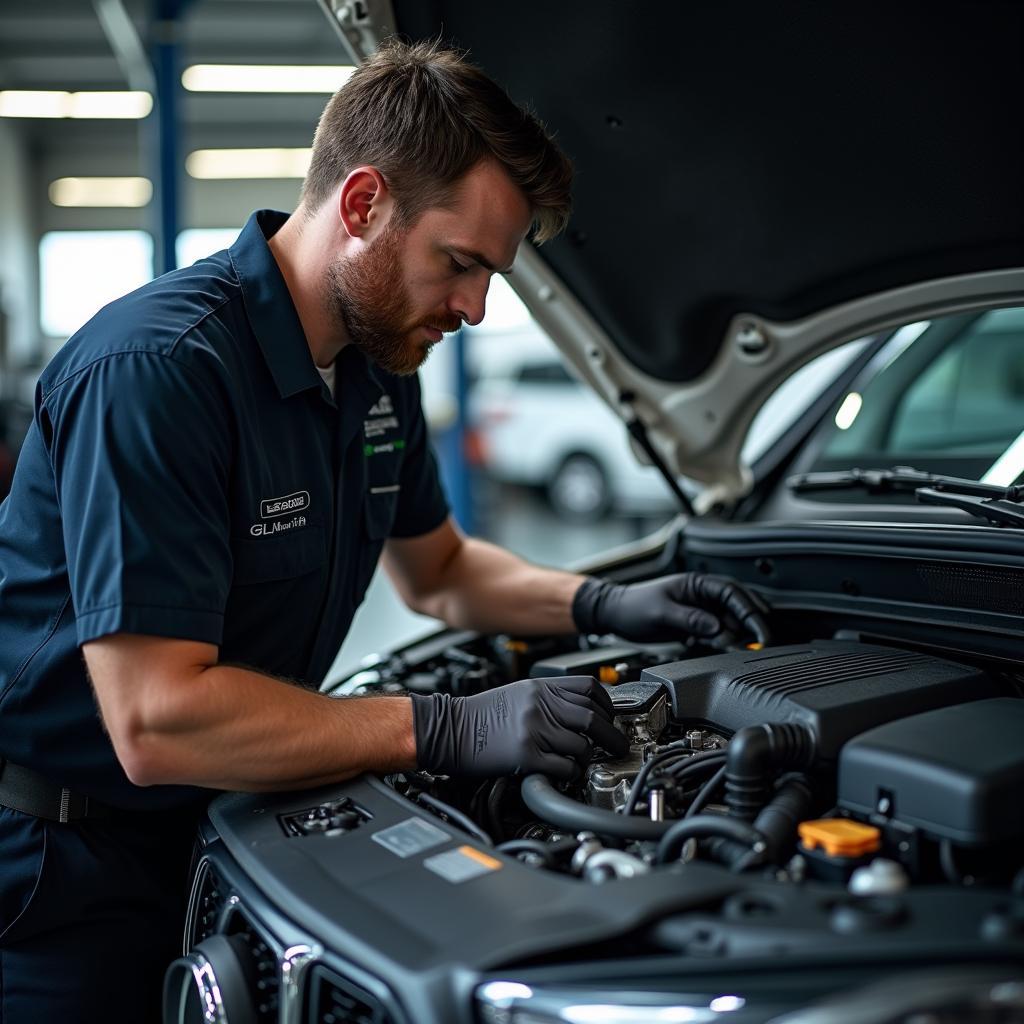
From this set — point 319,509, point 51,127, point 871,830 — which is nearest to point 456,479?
point 319,509

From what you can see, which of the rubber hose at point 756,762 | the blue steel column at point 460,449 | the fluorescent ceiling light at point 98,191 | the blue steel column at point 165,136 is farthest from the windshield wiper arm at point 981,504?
the fluorescent ceiling light at point 98,191

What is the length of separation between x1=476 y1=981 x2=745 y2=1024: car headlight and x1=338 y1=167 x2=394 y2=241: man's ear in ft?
3.46

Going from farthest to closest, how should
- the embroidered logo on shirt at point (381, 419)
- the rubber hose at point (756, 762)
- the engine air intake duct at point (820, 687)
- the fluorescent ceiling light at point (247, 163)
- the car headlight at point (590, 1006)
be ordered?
1. the fluorescent ceiling light at point (247, 163)
2. the embroidered logo on shirt at point (381, 419)
3. the engine air intake duct at point (820, 687)
4. the rubber hose at point (756, 762)
5. the car headlight at point (590, 1006)

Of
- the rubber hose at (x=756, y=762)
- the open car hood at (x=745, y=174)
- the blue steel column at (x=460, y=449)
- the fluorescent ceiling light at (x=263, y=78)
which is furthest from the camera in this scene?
the fluorescent ceiling light at (x=263, y=78)

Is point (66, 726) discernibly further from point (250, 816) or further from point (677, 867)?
point (677, 867)

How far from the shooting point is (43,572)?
4.99 ft

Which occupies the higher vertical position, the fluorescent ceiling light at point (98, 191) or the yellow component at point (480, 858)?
the fluorescent ceiling light at point (98, 191)

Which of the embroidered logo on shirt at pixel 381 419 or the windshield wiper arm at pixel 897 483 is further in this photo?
the embroidered logo on shirt at pixel 381 419

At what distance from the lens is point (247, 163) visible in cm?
1362

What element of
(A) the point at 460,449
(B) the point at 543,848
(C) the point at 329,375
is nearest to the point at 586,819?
(B) the point at 543,848

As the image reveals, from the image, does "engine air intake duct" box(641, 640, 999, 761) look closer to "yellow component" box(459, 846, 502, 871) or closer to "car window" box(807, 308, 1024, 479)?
"yellow component" box(459, 846, 502, 871)

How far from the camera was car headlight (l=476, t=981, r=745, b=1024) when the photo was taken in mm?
888

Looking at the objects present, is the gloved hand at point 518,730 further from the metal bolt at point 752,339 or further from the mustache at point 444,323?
the metal bolt at point 752,339

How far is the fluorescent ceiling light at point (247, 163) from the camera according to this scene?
1322cm
